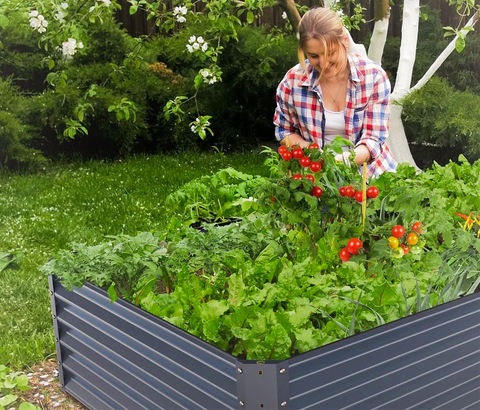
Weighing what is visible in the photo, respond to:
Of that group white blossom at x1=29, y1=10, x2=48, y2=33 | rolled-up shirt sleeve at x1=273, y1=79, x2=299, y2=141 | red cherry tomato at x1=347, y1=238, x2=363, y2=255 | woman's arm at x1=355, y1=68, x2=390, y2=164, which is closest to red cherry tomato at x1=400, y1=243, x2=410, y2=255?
red cherry tomato at x1=347, y1=238, x2=363, y2=255

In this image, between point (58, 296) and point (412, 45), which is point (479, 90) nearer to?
point (412, 45)

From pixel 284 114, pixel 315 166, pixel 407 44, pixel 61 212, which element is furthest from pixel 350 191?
pixel 407 44

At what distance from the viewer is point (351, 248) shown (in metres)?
2.23

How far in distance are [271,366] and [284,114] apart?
6.52ft

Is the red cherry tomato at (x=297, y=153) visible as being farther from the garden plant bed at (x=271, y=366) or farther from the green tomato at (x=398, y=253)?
the garden plant bed at (x=271, y=366)

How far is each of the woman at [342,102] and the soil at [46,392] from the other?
4.66 feet

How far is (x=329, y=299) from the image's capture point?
2.17 meters

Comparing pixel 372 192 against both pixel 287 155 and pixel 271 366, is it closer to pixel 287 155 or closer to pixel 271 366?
pixel 287 155

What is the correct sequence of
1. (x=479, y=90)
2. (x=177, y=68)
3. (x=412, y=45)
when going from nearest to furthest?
(x=412, y=45), (x=479, y=90), (x=177, y=68)

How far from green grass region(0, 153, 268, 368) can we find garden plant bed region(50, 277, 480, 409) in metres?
0.74

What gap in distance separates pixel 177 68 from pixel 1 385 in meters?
6.39

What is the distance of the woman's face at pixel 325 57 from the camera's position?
3.05 metres

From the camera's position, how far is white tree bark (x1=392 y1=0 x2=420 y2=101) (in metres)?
6.22

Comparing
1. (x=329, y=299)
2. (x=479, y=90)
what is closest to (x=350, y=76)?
(x=329, y=299)
